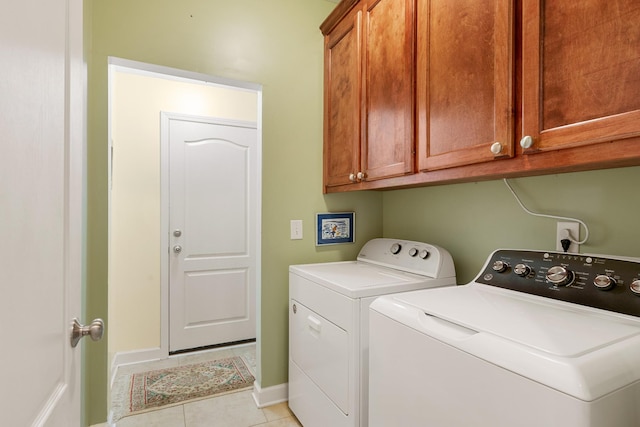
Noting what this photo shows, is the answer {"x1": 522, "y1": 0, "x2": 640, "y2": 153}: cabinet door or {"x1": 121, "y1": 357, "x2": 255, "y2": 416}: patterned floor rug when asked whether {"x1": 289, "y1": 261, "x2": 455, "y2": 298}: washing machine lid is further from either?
{"x1": 121, "y1": 357, "x2": 255, "y2": 416}: patterned floor rug

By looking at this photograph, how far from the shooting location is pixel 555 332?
77cm

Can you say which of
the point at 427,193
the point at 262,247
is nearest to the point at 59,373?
the point at 262,247

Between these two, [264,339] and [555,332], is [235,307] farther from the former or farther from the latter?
[555,332]

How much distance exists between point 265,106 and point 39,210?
5.09 feet

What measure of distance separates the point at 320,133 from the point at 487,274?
1318 mm

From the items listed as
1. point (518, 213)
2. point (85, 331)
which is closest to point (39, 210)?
point (85, 331)

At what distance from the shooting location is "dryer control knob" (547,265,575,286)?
100cm

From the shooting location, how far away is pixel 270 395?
1.98 metres

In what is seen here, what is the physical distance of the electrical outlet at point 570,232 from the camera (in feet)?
3.83

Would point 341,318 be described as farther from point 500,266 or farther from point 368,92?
point 368,92

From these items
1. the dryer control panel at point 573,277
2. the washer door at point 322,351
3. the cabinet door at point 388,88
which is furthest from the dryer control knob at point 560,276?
the washer door at point 322,351

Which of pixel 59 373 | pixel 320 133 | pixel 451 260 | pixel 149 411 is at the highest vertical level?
pixel 320 133

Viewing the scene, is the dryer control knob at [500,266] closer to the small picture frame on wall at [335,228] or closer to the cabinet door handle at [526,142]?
the cabinet door handle at [526,142]

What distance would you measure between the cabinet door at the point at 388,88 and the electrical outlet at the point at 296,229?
0.60 metres
